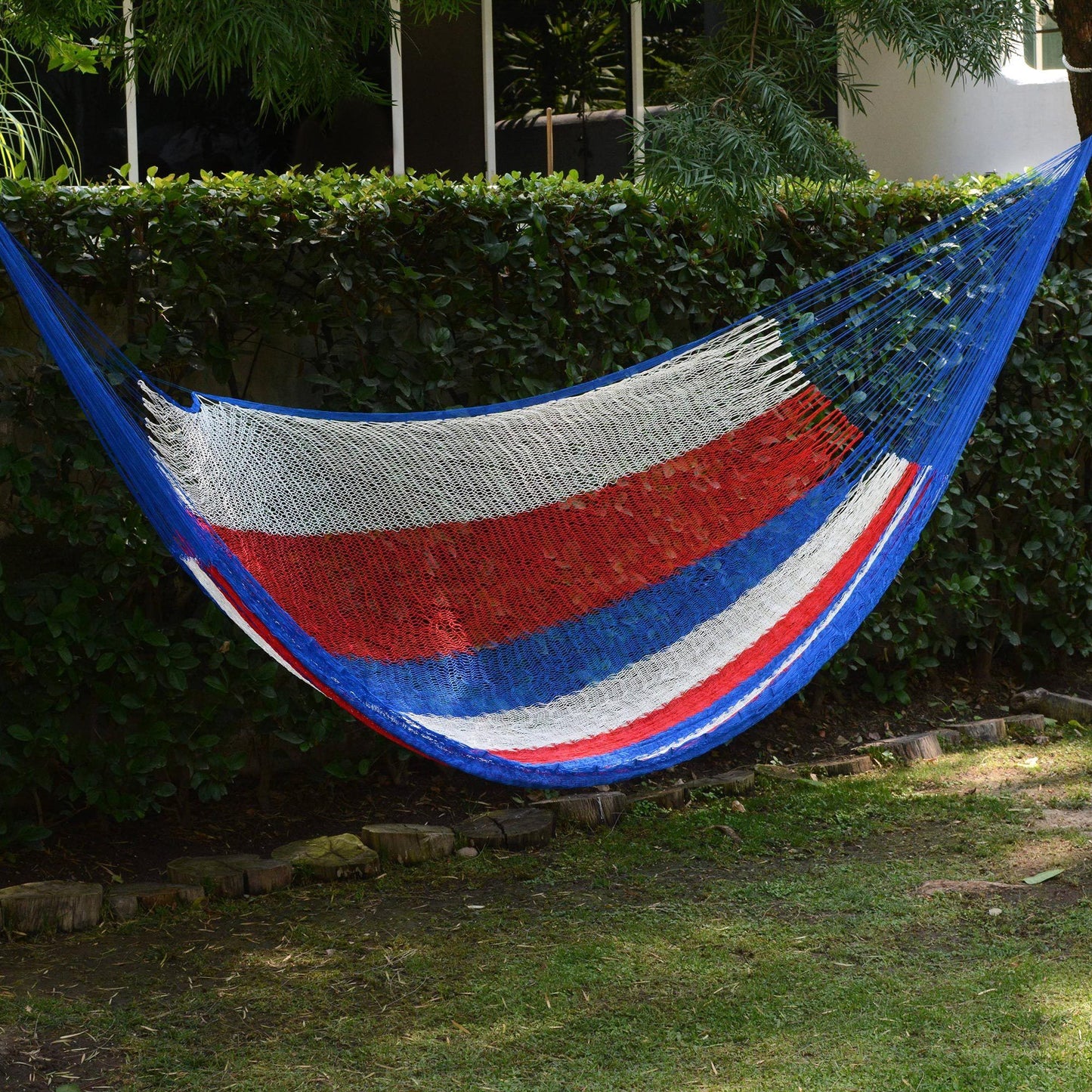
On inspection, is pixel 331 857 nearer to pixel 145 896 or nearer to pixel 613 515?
pixel 145 896

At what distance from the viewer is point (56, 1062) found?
1895 mm

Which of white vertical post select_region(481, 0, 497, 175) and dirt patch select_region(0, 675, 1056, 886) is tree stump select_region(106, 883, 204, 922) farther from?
white vertical post select_region(481, 0, 497, 175)

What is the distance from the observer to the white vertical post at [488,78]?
5035 mm

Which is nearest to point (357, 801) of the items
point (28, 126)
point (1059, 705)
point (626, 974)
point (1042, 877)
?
point (626, 974)

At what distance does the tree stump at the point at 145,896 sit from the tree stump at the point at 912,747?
174 cm

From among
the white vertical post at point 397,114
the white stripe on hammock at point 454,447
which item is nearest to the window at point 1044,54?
the white vertical post at point 397,114

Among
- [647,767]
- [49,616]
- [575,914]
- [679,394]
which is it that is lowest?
[575,914]

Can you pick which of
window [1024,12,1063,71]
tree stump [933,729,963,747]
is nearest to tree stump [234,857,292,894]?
tree stump [933,729,963,747]

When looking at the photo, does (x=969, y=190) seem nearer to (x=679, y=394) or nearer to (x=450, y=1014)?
(x=679, y=394)

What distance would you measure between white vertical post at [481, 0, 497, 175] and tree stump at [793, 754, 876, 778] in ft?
9.05

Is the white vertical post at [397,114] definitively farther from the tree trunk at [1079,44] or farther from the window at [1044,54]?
the tree trunk at [1079,44]

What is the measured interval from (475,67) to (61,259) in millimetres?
2896

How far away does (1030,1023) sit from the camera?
6.36ft

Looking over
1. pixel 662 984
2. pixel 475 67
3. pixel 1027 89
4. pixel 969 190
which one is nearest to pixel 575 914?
pixel 662 984
